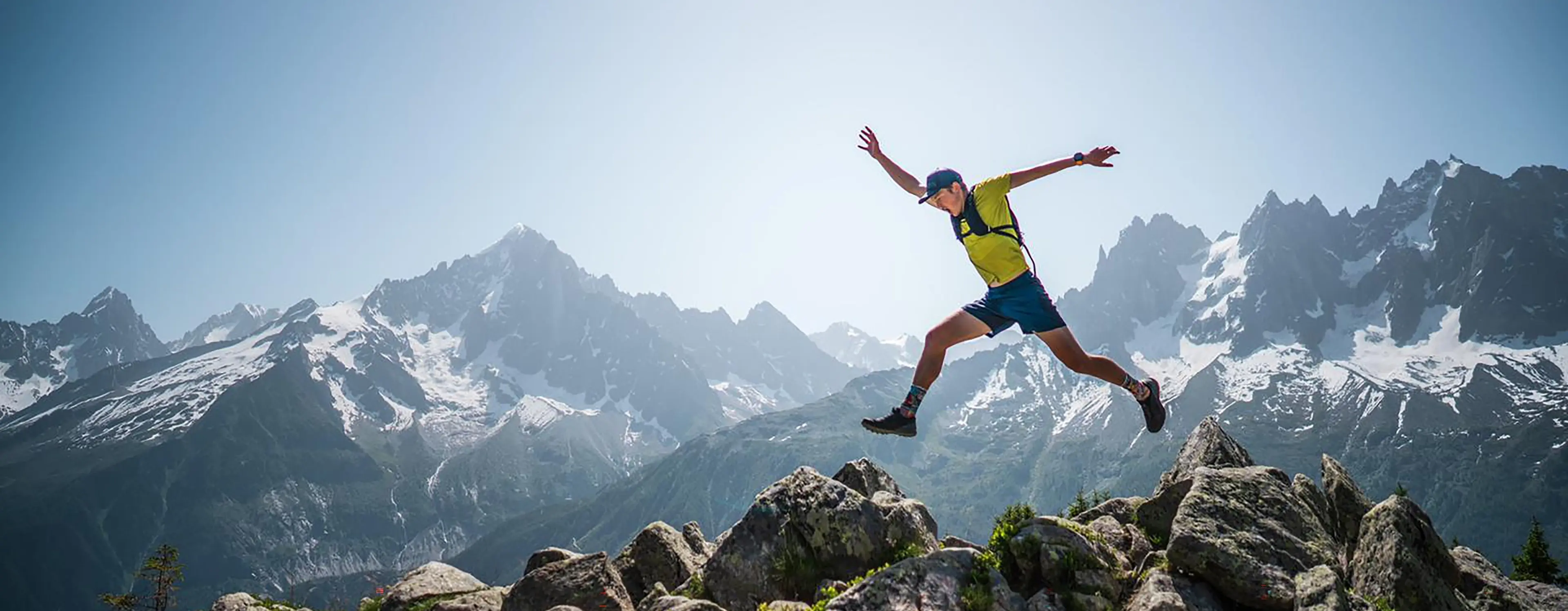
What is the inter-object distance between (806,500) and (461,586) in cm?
983

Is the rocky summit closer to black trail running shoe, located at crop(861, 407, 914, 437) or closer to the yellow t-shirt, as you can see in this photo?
black trail running shoe, located at crop(861, 407, 914, 437)

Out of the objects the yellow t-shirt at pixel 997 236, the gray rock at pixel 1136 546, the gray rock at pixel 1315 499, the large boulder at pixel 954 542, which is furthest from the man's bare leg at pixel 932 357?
the gray rock at pixel 1315 499

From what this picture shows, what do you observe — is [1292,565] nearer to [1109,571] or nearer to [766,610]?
[1109,571]

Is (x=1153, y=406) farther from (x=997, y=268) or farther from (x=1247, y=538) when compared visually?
(x=997, y=268)

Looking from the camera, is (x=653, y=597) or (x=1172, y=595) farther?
(x=653, y=597)

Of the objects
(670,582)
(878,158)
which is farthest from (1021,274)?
(670,582)

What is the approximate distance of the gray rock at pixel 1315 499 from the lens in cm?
1251

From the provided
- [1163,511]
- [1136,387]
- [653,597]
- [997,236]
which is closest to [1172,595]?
[1136,387]

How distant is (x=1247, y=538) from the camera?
9.62m

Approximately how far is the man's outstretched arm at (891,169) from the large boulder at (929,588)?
17.0 ft

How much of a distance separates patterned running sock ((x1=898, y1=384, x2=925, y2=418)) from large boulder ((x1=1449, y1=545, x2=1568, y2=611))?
10.4 metres

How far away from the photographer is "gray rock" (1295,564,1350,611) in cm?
816

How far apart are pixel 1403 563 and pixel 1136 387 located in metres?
5.29

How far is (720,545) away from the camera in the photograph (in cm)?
1195
